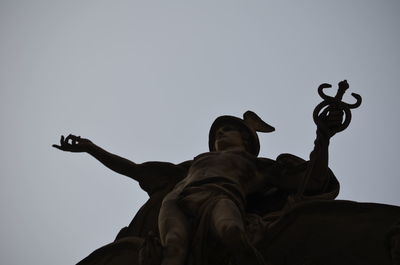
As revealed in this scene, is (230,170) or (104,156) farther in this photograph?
(104,156)

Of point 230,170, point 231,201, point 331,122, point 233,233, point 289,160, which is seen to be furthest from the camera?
point 289,160

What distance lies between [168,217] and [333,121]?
2.42 metres

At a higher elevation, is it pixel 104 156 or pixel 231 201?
pixel 104 156

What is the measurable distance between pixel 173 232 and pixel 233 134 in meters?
3.30

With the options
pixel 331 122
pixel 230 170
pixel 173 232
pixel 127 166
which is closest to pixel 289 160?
pixel 230 170

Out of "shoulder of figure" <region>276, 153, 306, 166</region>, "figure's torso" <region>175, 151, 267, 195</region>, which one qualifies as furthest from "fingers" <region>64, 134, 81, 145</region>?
"shoulder of figure" <region>276, 153, 306, 166</region>

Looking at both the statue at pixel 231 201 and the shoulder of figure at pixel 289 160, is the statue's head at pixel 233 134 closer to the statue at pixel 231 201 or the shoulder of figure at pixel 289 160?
the statue at pixel 231 201

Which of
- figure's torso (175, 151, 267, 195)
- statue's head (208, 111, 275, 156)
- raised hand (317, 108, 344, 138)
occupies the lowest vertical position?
figure's torso (175, 151, 267, 195)

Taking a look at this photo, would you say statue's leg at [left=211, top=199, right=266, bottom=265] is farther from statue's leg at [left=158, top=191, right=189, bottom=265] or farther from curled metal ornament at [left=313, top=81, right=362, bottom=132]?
curled metal ornament at [left=313, top=81, right=362, bottom=132]

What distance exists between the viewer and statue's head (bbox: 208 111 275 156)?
32.5 feet

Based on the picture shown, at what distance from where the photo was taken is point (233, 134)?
10.1 m

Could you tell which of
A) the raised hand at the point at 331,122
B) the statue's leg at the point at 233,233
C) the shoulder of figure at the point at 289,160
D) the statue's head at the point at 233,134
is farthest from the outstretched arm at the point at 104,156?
the raised hand at the point at 331,122

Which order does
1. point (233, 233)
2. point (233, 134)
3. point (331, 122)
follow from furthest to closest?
point (233, 134), point (331, 122), point (233, 233)

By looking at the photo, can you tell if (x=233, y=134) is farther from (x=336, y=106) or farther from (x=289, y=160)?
(x=336, y=106)
